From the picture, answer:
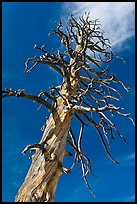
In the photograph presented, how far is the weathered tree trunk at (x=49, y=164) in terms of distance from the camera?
4.37 metres

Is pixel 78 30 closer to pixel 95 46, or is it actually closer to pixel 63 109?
pixel 95 46

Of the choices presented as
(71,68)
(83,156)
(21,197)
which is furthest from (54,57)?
(21,197)

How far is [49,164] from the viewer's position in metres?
4.70

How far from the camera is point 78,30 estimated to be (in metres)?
8.95

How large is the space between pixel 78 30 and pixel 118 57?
4.66 ft

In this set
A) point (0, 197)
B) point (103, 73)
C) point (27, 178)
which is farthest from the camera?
point (103, 73)

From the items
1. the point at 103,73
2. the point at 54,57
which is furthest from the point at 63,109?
the point at 103,73

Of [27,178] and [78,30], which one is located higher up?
[78,30]

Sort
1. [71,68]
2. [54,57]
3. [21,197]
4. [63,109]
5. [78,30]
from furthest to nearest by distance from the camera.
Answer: [78,30] → [71,68] → [54,57] → [63,109] → [21,197]

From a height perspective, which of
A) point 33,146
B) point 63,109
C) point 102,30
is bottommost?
point 33,146

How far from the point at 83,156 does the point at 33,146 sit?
5.55ft

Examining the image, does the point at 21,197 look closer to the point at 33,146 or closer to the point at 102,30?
the point at 33,146

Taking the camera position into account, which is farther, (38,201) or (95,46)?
(95,46)

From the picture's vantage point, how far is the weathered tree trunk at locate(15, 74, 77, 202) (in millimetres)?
4366
